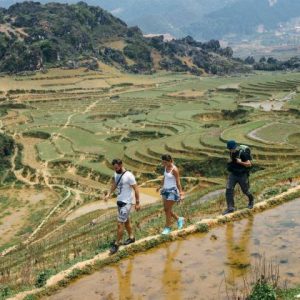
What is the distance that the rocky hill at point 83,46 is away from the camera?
124625 mm

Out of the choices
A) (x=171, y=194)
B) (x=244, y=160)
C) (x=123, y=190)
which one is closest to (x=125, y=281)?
(x=123, y=190)

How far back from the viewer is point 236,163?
46.0ft

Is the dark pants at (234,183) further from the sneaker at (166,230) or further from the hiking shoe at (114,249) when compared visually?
the hiking shoe at (114,249)

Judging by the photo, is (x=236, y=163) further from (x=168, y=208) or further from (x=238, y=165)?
(x=168, y=208)

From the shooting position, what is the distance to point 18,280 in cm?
1237

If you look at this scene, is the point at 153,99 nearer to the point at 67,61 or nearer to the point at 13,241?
the point at 67,61

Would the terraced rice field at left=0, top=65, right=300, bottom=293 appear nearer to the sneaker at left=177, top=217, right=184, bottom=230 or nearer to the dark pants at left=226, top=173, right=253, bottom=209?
the sneaker at left=177, top=217, right=184, bottom=230

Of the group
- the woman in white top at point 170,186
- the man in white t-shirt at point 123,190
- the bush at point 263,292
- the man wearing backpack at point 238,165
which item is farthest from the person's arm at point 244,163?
the bush at point 263,292

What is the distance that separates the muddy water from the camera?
1038 centimetres

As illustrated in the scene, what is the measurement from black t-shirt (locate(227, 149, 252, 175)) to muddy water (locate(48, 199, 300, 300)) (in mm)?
1490

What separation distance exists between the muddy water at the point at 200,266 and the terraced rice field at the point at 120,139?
138cm

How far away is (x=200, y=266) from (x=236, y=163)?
3688mm

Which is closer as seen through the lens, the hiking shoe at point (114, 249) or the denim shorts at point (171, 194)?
the hiking shoe at point (114, 249)

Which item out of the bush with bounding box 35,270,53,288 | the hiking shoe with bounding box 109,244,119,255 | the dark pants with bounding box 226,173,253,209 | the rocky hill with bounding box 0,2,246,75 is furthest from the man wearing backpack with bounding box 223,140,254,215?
the rocky hill with bounding box 0,2,246,75
